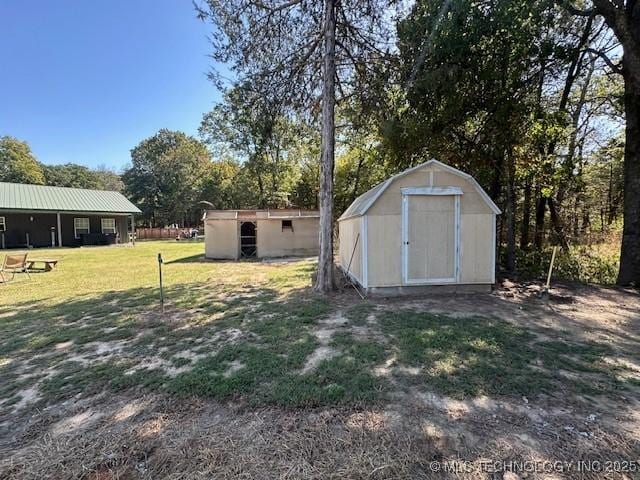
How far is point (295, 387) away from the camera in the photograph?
2.83m

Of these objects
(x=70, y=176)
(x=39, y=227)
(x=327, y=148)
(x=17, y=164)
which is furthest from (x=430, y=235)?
(x=70, y=176)

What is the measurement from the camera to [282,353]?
3662 millimetres

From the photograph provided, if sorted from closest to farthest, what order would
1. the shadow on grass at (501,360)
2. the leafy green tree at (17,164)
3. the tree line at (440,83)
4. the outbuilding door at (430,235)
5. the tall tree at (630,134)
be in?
1. the shadow on grass at (501,360)
2. the tall tree at (630,134)
3. the outbuilding door at (430,235)
4. the tree line at (440,83)
5. the leafy green tree at (17,164)

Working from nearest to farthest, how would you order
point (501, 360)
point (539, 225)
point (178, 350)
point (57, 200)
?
point (501, 360)
point (178, 350)
point (539, 225)
point (57, 200)

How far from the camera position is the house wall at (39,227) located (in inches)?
765

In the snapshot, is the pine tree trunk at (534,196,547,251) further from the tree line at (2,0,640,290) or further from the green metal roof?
the green metal roof

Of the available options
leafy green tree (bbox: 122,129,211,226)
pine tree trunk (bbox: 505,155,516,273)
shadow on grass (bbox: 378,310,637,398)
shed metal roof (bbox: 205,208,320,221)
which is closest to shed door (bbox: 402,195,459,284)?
shadow on grass (bbox: 378,310,637,398)

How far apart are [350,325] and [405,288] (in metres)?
2.23

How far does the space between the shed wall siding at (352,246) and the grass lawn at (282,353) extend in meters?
0.98

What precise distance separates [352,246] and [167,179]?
37.1 meters

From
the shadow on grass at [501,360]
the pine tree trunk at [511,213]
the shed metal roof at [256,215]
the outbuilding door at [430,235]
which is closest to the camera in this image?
the shadow on grass at [501,360]

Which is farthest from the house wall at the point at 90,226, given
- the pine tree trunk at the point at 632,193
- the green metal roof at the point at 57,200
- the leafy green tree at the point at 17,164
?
the pine tree trunk at the point at 632,193

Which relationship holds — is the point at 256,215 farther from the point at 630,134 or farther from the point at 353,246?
the point at 630,134

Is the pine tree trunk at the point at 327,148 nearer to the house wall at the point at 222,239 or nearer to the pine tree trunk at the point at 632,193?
the pine tree trunk at the point at 632,193
